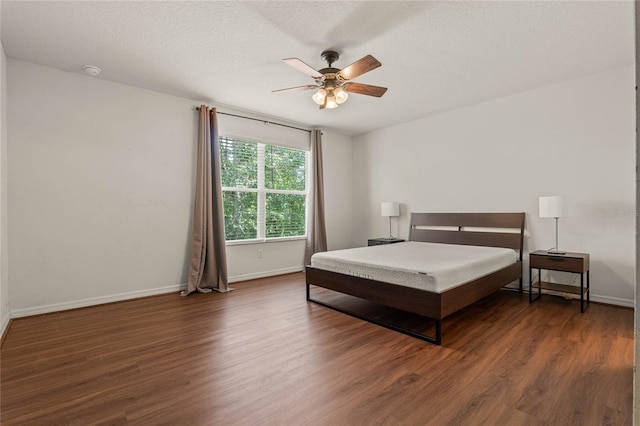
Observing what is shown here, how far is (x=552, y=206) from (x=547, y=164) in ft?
2.56

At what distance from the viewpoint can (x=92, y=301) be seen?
140 inches

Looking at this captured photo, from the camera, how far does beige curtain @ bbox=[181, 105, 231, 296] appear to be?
4180mm

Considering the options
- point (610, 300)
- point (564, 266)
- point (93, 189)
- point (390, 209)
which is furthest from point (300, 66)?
point (610, 300)

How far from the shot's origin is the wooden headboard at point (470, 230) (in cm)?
410

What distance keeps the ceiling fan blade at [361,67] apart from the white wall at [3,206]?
10.5 feet

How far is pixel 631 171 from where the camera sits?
3295 mm

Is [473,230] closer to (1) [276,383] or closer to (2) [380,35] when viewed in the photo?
(2) [380,35]

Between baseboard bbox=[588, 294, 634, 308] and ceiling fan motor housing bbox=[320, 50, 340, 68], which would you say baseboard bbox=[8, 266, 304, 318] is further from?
baseboard bbox=[588, 294, 634, 308]

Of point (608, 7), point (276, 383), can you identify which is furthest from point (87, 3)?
point (608, 7)

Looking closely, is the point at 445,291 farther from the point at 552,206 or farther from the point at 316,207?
the point at 316,207

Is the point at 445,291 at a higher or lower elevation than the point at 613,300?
higher

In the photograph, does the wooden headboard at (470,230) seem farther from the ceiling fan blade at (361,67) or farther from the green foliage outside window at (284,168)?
the ceiling fan blade at (361,67)

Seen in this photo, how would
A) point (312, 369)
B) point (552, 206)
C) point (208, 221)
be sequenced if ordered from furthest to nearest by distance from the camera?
point (208, 221)
point (552, 206)
point (312, 369)

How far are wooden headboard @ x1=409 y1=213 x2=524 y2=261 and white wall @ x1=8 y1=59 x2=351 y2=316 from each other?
3646 millimetres
